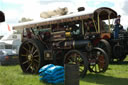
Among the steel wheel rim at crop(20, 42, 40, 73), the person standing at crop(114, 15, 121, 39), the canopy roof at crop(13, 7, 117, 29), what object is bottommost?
the steel wheel rim at crop(20, 42, 40, 73)

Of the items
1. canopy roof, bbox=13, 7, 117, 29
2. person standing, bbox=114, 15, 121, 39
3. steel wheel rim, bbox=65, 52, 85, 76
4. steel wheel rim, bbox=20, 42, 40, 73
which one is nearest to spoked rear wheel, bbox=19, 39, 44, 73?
steel wheel rim, bbox=20, 42, 40, 73

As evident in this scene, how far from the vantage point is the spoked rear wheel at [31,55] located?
10124mm

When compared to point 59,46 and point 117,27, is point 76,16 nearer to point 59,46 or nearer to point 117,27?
point 59,46

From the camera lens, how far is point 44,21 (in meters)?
10.6

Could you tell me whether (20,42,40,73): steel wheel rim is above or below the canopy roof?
below

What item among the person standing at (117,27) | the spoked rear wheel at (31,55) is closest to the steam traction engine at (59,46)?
the spoked rear wheel at (31,55)

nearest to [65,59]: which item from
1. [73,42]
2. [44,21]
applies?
[73,42]

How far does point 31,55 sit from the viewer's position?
1054cm

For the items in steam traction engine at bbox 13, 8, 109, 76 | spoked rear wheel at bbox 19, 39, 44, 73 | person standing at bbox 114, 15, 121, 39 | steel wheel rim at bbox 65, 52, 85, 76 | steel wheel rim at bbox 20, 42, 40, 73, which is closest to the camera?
steel wheel rim at bbox 65, 52, 85, 76

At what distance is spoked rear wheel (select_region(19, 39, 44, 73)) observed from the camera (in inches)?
399

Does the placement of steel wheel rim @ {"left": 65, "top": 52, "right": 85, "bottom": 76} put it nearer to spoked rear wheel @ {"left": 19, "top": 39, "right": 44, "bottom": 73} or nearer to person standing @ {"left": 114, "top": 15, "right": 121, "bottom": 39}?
spoked rear wheel @ {"left": 19, "top": 39, "right": 44, "bottom": 73}

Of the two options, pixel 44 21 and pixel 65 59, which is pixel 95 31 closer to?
pixel 65 59

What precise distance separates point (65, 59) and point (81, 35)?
4.14 feet

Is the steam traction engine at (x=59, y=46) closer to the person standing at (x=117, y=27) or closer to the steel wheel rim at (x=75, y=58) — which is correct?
the steel wheel rim at (x=75, y=58)
